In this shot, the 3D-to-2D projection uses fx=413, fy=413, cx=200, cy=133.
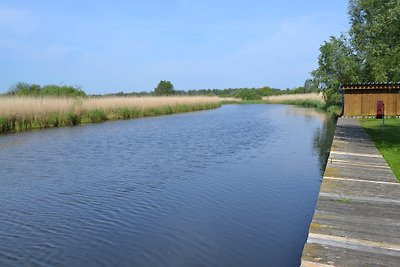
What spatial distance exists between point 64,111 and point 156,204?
18410 millimetres

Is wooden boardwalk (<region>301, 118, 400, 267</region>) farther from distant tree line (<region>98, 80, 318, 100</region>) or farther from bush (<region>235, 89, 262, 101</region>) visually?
bush (<region>235, 89, 262, 101</region>)

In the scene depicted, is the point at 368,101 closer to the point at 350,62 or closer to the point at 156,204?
the point at 350,62

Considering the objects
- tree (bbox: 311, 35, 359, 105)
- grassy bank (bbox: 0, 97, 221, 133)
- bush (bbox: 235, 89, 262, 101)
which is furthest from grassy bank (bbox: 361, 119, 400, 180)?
bush (bbox: 235, 89, 262, 101)

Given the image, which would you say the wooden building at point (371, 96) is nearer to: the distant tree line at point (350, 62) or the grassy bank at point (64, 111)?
the distant tree line at point (350, 62)

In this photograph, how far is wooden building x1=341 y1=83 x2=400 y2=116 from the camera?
19.8m

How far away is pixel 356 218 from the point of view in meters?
5.09

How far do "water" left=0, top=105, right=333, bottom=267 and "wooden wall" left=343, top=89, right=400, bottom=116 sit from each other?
680 centimetres

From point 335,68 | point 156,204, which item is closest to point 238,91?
point 335,68

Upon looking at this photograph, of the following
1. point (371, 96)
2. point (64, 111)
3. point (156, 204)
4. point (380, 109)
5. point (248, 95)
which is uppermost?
point (248, 95)

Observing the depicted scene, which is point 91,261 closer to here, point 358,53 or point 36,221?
point 36,221

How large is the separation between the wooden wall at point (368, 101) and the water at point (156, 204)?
6801mm

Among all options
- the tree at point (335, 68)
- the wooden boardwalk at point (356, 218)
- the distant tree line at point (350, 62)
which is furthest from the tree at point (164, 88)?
the wooden boardwalk at point (356, 218)

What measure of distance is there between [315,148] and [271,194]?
25.0 feet

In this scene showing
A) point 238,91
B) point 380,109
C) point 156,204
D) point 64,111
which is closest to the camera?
point 156,204
